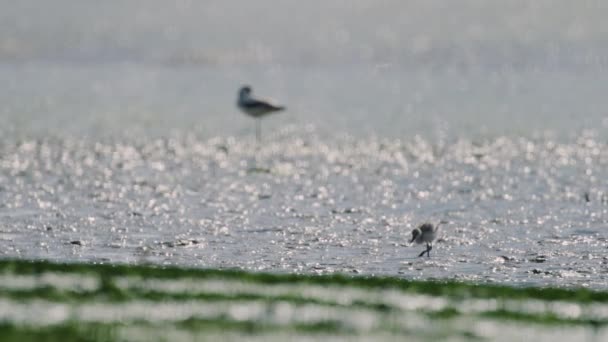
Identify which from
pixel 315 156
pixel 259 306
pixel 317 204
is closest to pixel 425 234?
pixel 317 204

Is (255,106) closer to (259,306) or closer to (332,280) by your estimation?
(332,280)

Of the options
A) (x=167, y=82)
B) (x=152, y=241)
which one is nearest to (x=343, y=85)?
(x=167, y=82)

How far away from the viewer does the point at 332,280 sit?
19.4 meters

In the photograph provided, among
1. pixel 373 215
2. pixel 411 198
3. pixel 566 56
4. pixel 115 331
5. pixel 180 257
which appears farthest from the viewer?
pixel 566 56

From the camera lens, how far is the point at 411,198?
29.8m

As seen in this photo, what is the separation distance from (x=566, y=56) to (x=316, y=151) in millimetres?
35791

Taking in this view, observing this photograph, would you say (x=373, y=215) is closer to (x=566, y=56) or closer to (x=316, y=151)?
(x=316, y=151)

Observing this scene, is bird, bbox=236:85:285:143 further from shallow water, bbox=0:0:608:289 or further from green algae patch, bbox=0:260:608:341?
green algae patch, bbox=0:260:608:341

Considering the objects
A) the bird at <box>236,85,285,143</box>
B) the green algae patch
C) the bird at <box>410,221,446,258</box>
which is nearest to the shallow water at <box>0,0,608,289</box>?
the bird at <box>410,221,446,258</box>

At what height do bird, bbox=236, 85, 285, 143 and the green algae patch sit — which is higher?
bird, bbox=236, 85, 285, 143

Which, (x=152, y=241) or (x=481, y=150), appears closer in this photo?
(x=152, y=241)

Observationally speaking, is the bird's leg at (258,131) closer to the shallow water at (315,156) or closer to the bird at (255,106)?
the bird at (255,106)

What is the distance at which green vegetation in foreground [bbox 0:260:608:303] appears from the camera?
18.6 m

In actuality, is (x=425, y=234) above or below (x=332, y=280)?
above
